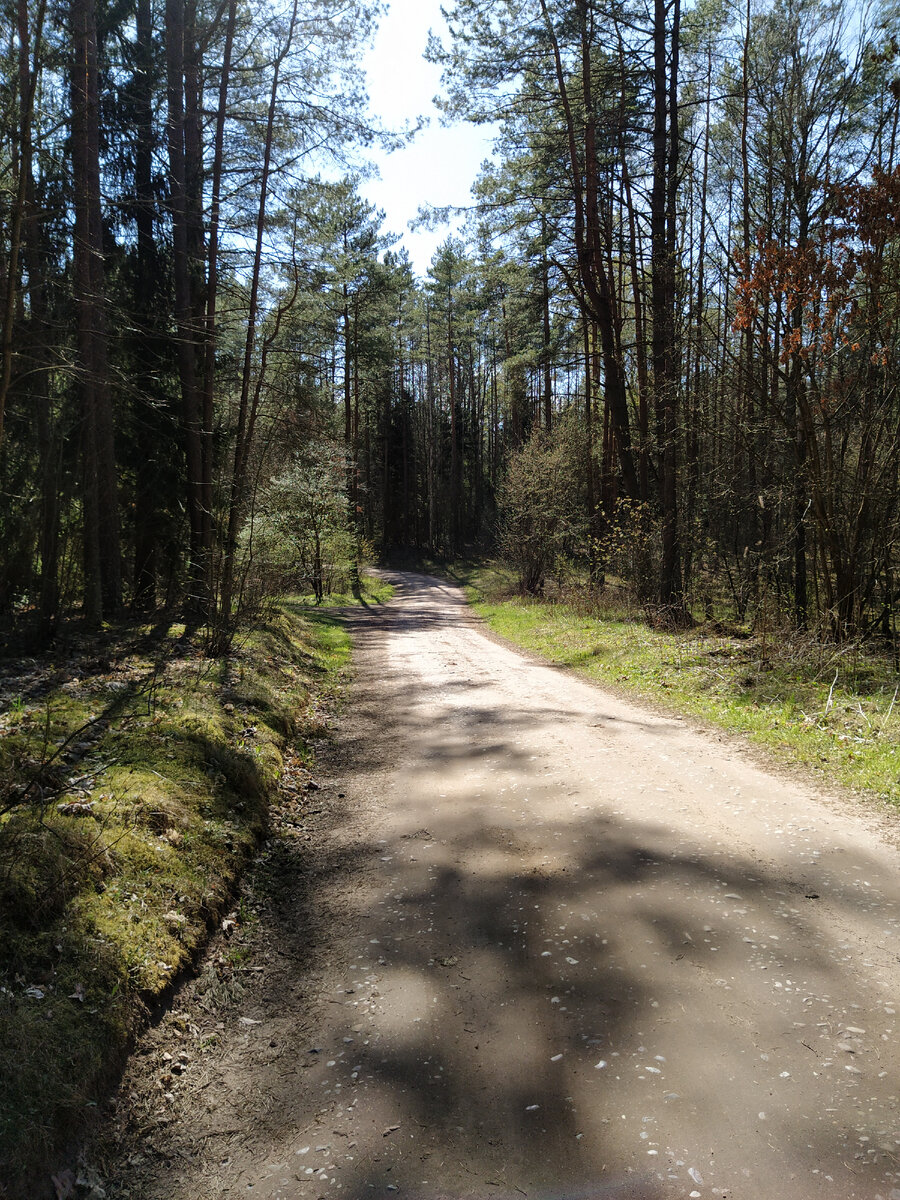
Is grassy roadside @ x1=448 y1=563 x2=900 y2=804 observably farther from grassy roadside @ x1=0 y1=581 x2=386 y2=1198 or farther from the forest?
grassy roadside @ x1=0 y1=581 x2=386 y2=1198

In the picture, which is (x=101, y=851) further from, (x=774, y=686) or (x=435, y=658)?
(x=435, y=658)

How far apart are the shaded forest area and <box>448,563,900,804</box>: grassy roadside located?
0.84 m

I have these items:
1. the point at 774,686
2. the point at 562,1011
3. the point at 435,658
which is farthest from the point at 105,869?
the point at 435,658

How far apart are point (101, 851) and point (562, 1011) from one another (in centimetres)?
268

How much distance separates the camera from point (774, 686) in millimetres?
9047

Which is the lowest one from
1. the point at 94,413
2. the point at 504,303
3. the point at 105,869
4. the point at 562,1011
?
the point at 562,1011

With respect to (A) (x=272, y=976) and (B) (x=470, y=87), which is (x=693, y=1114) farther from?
(B) (x=470, y=87)

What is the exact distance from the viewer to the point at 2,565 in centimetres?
871

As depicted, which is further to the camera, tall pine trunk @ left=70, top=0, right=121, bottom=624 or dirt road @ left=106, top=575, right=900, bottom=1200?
tall pine trunk @ left=70, top=0, right=121, bottom=624

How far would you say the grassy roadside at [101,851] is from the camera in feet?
9.27

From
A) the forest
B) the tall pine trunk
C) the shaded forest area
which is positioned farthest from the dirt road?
the tall pine trunk

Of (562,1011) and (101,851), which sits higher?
→ (101,851)

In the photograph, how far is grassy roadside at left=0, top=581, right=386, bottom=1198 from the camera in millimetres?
2824

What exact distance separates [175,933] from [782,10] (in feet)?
56.5
